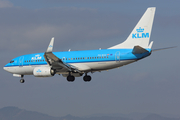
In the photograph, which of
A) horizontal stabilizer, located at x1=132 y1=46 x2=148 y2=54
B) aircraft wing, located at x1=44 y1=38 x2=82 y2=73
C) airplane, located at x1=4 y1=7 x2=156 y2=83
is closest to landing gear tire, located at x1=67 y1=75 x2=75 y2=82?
airplane, located at x1=4 y1=7 x2=156 y2=83

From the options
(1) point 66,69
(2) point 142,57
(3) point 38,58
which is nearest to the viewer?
(2) point 142,57

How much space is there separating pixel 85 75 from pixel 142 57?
10.9 meters

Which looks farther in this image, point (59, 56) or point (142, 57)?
point (59, 56)

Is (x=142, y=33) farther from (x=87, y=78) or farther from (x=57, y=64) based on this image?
(x=57, y=64)

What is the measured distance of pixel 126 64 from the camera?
48000 mm

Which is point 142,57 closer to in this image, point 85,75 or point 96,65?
point 96,65

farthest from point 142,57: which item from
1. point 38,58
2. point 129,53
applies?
point 38,58

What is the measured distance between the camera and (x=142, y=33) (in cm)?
4900

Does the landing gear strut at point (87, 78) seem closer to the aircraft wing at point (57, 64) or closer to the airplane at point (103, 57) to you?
the airplane at point (103, 57)

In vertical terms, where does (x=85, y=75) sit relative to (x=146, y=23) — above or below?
below

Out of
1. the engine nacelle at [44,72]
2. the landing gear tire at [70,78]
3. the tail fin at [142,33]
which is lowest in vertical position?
the landing gear tire at [70,78]

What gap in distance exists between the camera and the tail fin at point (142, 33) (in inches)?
1914

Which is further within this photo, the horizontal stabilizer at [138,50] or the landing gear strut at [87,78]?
the landing gear strut at [87,78]

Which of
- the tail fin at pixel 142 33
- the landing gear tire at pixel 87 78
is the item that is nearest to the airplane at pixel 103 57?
the tail fin at pixel 142 33
